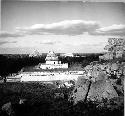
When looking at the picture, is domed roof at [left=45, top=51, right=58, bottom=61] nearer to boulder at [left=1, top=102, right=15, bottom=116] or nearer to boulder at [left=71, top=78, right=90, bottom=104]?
boulder at [left=71, top=78, right=90, bottom=104]

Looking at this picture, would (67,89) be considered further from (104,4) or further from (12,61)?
(104,4)

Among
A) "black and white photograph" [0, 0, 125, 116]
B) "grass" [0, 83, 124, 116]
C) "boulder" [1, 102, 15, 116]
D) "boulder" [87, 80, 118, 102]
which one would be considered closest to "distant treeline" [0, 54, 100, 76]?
"black and white photograph" [0, 0, 125, 116]

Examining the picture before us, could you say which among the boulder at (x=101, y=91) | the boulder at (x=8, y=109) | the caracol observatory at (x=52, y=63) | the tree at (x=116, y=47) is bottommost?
the boulder at (x=8, y=109)

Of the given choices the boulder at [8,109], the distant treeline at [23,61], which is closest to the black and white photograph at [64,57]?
the distant treeline at [23,61]

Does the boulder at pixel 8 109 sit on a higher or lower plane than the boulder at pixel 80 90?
lower

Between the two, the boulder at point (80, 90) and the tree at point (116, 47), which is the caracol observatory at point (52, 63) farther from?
the tree at point (116, 47)

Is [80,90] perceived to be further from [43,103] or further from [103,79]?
[43,103]
